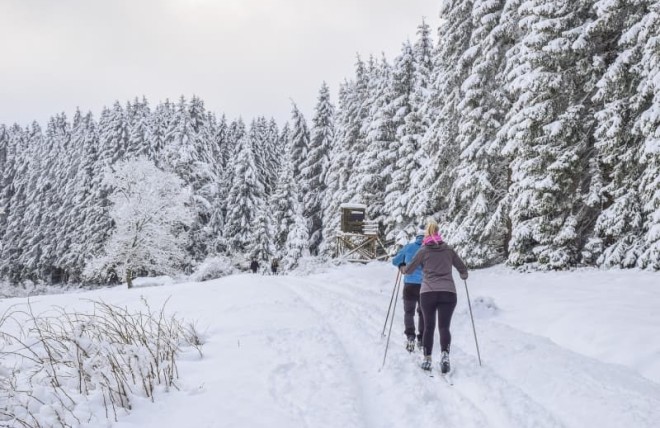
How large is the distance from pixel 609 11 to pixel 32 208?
200 ft

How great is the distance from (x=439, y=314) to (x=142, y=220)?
1238 inches

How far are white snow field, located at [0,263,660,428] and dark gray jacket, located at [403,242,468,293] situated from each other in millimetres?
1167

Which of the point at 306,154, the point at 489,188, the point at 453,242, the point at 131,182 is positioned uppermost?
the point at 306,154

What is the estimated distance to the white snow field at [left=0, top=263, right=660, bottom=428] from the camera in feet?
13.8

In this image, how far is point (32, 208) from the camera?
52.5 metres

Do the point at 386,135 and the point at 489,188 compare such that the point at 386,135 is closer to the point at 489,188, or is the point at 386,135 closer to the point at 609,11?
the point at 489,188

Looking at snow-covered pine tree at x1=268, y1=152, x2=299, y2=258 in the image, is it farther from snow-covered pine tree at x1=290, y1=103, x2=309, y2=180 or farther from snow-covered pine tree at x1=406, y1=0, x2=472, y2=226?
snow-covered pine tree at x1=406, y1=0, x2=472, y2=226

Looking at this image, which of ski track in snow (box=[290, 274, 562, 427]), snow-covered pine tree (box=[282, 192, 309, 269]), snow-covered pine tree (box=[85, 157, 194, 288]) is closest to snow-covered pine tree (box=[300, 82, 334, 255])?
snow-covered pine tree (box=[282, 192, 309, 269])

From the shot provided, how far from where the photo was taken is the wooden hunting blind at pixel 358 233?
92.7 ft

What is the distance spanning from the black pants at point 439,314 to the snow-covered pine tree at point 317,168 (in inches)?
Answer: 1292

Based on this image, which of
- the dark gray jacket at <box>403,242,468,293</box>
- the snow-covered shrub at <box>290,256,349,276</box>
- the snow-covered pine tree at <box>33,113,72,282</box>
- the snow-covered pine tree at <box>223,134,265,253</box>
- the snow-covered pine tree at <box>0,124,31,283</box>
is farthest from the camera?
the snow-covered pine tree at <box>0,124,31,283</box>

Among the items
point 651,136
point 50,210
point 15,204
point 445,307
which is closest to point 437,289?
point 445,307

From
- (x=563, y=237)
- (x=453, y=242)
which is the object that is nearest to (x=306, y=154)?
(x=453, y=242)

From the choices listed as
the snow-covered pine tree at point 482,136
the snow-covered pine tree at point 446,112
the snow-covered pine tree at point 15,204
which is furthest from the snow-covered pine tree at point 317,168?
the snow-covered pine tree at point 15,204
